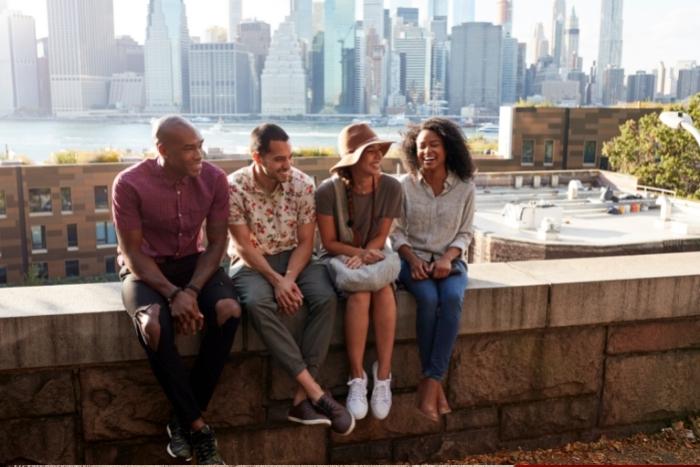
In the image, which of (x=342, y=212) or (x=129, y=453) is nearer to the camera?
(x=129, y=453)

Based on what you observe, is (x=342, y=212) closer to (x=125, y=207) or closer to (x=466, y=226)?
(x=466, y=226)

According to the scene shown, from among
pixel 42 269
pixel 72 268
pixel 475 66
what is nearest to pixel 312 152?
pixel 72 268

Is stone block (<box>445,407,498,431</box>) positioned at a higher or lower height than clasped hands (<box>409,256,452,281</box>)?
lower

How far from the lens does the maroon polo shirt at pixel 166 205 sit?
Answer: 3115 millimetres

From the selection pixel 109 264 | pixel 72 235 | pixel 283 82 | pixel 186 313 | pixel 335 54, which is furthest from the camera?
pixel 335 54

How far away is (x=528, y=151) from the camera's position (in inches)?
2185

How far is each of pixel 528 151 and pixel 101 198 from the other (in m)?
31.5

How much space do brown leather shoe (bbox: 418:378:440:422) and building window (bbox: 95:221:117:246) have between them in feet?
140

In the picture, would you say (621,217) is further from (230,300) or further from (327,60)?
(327,60)

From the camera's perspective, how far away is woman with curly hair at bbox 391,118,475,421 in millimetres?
3357

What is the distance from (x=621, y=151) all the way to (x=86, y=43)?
144315 millimetres

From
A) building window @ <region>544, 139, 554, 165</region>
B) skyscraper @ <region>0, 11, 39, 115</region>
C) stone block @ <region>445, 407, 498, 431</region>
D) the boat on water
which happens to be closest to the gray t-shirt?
stone block @ <region>445, 407, 498, 431</region>

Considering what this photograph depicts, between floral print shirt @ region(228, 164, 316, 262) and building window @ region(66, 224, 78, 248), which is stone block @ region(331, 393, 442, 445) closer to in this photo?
floral print shirt @ region(228, 164, 316, 262)

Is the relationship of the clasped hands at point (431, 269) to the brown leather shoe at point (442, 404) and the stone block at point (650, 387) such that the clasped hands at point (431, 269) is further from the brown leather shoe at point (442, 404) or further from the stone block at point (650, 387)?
the stone block at point (650, 387)
